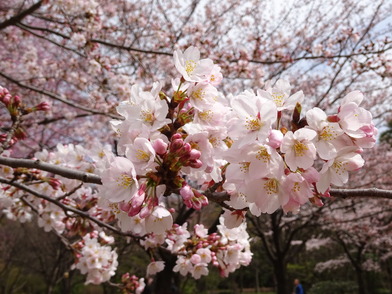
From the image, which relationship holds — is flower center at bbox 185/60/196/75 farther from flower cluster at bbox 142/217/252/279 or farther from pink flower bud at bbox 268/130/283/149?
flower cluster at bbox 142/217/252/279

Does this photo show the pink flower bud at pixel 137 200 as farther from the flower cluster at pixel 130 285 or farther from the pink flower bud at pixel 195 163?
the flower cluster at pixel 130 285

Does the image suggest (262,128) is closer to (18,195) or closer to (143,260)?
(18,195)

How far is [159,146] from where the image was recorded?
37.3 inches

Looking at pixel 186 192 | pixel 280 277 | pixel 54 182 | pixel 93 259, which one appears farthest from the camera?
pixel 280 277

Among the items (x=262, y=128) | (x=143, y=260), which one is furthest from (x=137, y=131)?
(x=143, y=260)

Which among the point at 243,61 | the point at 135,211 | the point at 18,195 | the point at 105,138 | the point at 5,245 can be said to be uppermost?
the point at 105,138

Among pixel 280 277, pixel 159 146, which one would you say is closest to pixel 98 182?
pixel 159 146

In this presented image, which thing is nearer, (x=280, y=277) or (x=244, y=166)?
(x=244, y=166)

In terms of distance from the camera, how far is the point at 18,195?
2.48 m

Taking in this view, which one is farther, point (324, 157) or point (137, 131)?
point (137, 131)

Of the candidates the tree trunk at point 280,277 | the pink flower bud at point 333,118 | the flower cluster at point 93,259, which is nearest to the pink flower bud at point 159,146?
the pink flower bud at point 333,118

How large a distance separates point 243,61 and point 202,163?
4026mm

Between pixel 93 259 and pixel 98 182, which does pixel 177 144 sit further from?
pixel 93 259

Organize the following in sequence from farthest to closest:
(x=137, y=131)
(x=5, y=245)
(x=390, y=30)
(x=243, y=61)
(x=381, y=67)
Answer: (x=5, y=245) → (x=390, y=30) → (x=243, y=61) → (x=381, y=67) → (x=137, y=131)
